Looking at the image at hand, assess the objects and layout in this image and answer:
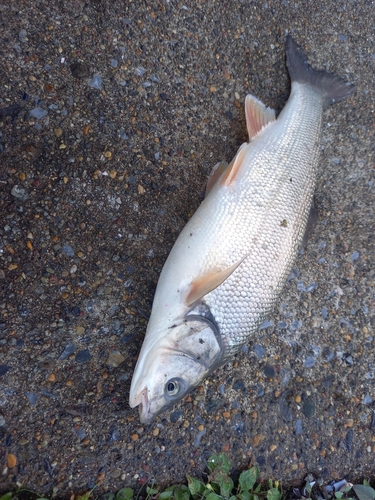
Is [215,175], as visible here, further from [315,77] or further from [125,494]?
[125,494]

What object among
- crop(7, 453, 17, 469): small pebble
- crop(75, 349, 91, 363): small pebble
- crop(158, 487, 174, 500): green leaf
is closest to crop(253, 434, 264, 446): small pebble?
crop(158, 487, 174, 500): green leaf

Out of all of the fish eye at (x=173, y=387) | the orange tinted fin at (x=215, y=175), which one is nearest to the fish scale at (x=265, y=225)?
the orange tinted fin at (x=215, y=175)

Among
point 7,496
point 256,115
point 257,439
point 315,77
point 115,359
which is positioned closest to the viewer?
point 7,496

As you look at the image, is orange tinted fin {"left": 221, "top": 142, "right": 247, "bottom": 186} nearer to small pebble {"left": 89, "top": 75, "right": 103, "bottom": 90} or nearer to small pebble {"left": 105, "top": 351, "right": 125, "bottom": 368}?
small pebble {"left": 89, "top": 75, "right": 103, "bottom": 90}

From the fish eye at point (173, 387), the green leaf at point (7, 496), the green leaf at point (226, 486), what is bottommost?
the green leaf at point (226, 486)

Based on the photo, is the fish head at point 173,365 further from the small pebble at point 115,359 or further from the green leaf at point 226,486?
the green leaf at point 226,486

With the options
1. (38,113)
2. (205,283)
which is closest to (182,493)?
(205,283)
